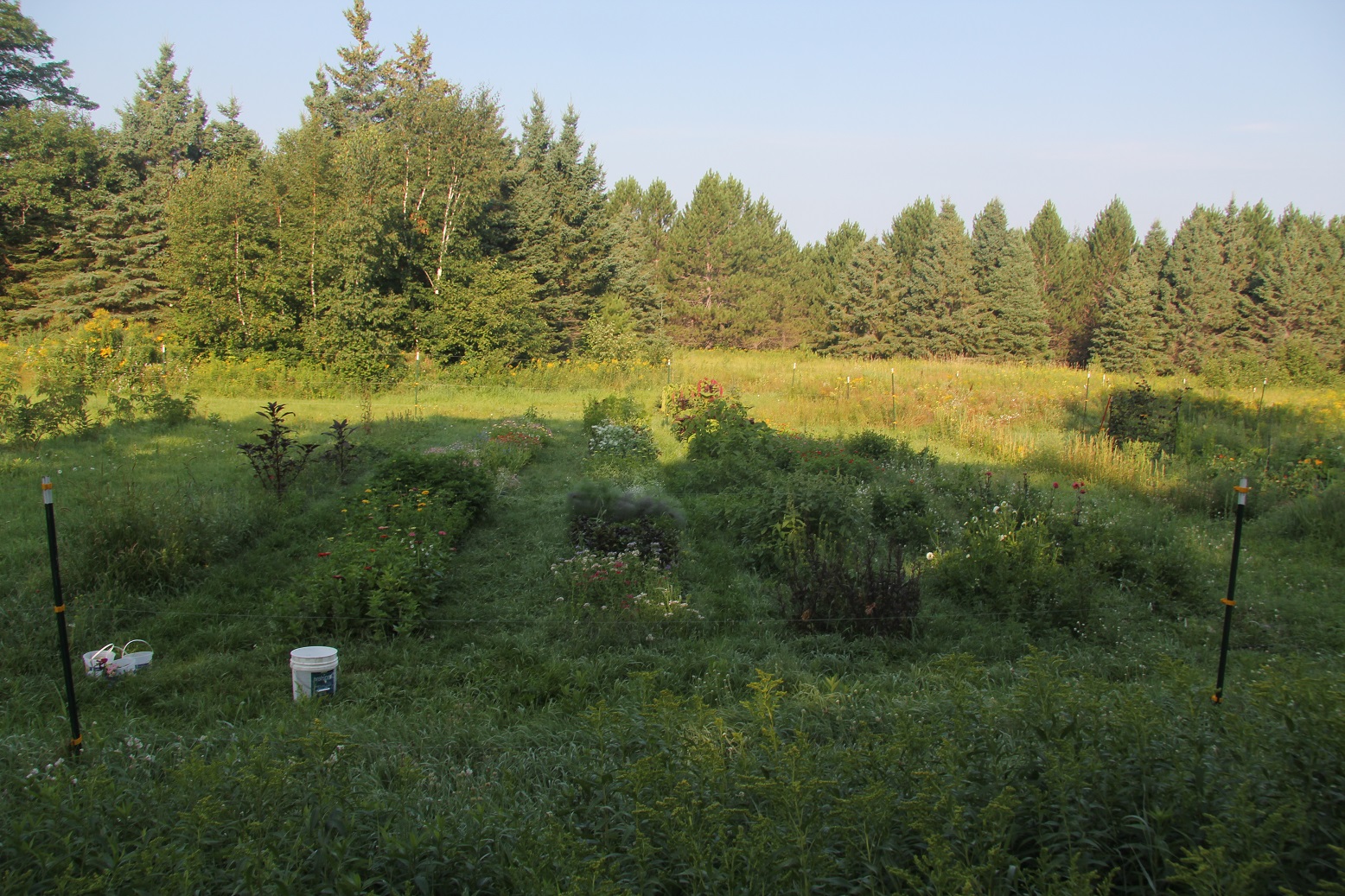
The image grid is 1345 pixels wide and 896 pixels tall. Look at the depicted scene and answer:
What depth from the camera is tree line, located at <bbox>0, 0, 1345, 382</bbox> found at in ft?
67.1

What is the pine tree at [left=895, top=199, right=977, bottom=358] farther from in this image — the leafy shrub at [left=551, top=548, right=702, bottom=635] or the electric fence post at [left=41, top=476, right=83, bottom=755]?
the electric fence post at [left=41, top=476, right=83, bottom=755]

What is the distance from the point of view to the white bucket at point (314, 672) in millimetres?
4629

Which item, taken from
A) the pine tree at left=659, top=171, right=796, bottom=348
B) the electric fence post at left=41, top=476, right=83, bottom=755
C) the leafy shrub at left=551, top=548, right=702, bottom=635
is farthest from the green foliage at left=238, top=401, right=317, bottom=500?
the pine tree at left=659, top=171, right=796, bottom=348

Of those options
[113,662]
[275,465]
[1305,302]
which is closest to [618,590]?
[113,662]

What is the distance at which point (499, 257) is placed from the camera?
961 inches

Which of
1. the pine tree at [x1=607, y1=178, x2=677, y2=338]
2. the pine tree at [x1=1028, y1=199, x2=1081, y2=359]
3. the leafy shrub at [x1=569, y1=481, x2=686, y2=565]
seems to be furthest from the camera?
the pine tree at [x1=1028, y1=199, x2=1081, y2=359]

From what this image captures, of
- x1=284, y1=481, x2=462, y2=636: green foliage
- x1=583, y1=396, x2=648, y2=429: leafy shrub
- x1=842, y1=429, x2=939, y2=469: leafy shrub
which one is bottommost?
x1=284, y1=481, x2=462, y2=636: green foliage

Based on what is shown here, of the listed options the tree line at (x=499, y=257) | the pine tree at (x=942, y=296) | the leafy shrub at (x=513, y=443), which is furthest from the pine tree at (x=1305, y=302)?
the leafy shrub at (x=513, y=443)

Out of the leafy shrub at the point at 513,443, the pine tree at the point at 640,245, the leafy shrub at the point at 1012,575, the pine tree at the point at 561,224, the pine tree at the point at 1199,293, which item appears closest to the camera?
the leafy shrub at the point at 1012,575

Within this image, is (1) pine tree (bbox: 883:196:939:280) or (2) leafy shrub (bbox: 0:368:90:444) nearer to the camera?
(2) leafy shrub (bbox: 0:368:90:444)

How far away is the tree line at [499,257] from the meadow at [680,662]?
878 cm

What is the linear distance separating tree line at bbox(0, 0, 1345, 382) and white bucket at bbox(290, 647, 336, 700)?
54.7ft

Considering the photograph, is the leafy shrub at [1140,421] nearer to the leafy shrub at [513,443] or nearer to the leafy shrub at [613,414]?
the leafy shrub at [613,414]

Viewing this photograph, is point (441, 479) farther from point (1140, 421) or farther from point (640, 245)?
point (640, 245)
